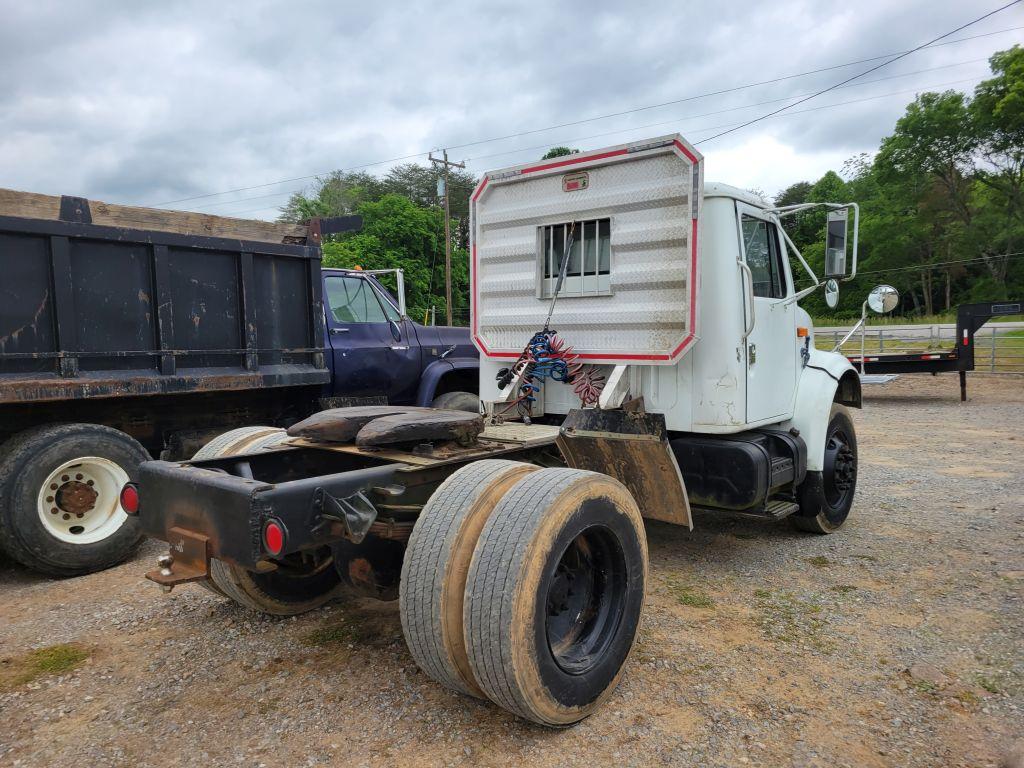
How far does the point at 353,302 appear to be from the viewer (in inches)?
285

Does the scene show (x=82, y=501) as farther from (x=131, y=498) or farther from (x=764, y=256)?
(x=764, y=256)

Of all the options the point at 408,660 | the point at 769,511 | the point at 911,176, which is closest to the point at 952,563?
the point at 769,511

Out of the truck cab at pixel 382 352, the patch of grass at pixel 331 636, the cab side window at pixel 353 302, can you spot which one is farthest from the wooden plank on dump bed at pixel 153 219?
the patch of grass at pixel 331 636

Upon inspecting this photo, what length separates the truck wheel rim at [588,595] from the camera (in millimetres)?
A: 3037

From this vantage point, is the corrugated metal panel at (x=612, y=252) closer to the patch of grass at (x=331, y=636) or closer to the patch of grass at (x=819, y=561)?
the patch of grass at (x=819, y=561)

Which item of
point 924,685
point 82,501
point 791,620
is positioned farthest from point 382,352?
point 924,685

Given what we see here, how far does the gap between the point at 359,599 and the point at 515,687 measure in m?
2.03

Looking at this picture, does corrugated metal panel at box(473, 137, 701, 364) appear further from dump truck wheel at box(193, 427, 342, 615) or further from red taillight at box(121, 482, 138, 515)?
red taillight at box(121, 482, 138, 515)

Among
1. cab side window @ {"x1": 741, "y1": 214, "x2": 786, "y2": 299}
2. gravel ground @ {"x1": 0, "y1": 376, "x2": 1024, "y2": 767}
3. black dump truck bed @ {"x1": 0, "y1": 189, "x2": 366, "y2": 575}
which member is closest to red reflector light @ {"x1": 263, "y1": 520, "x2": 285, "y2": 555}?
gravel ground @ {"x1": 0, "y1": 376, "x2": 1024, "y2": 767}

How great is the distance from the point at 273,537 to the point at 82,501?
3.17 metres

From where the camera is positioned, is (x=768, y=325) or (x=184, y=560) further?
(x=768, y=325)

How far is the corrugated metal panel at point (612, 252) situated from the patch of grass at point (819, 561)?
194 centimetres

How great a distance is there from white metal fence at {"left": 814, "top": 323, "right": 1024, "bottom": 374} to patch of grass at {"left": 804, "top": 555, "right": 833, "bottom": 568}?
13.5 m

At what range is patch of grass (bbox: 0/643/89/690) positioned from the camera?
3.35 meters
